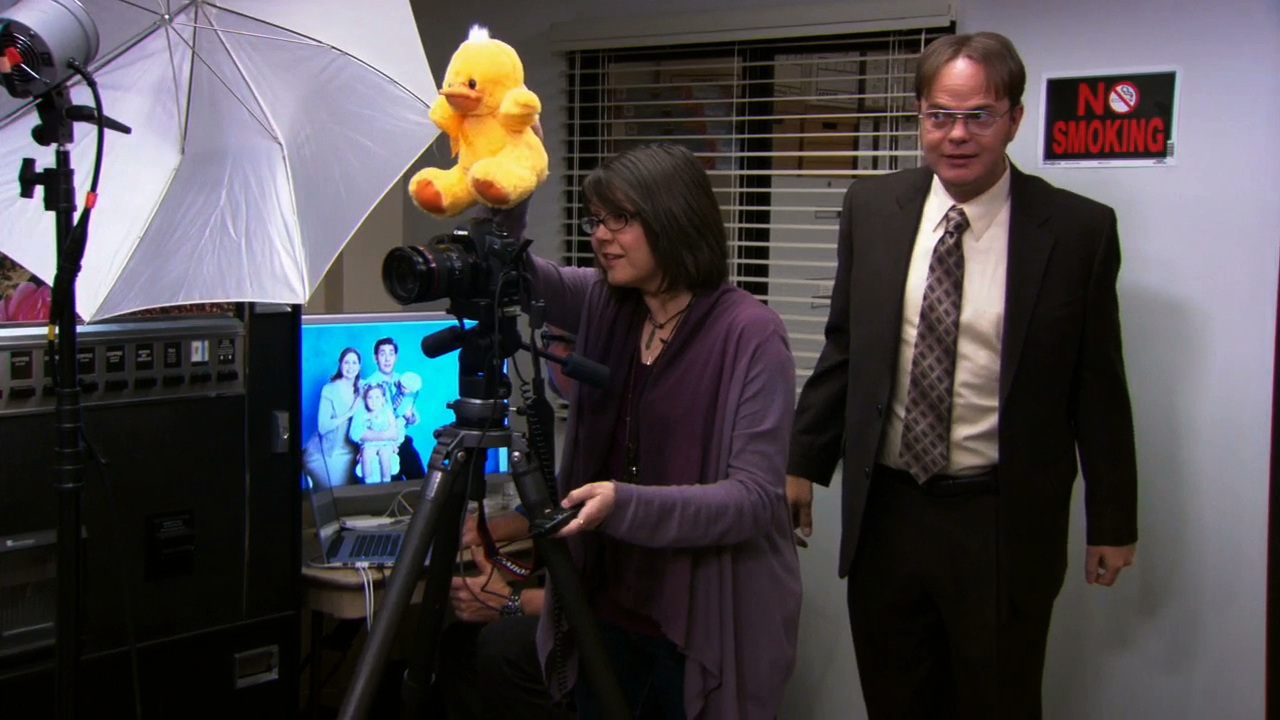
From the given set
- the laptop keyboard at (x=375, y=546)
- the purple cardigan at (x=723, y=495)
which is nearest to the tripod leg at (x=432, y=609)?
the purple cardigan at (x=723, y=495)

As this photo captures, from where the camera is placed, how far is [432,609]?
4.66 ft

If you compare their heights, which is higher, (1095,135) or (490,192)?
(1095,135)

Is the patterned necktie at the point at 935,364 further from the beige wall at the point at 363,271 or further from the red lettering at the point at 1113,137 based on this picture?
the beige wall at the point at 363,271

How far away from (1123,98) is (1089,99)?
0.22ft

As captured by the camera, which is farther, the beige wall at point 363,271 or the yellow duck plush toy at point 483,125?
the beige wall at point 363,271

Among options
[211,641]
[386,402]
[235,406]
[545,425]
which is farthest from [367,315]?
[545,425]

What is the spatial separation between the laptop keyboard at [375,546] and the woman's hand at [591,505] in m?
1.00

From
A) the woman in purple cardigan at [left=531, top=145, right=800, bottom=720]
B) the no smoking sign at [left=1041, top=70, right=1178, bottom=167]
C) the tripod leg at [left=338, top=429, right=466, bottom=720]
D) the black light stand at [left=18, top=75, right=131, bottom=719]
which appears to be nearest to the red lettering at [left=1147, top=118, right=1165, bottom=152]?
the no smoking sign at [left=1041, top=70, right=1178, bottom=167]

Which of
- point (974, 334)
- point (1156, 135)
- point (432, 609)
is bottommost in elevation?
point (432, 609)

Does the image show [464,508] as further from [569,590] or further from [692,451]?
[692,451]

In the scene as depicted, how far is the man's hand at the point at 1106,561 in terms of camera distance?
1.94 m

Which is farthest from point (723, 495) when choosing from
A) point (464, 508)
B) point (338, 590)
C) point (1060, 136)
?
point (1060, 136)

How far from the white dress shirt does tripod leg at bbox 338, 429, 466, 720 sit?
0.89m

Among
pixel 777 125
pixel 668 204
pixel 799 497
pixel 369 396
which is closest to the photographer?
pixel 668 204
